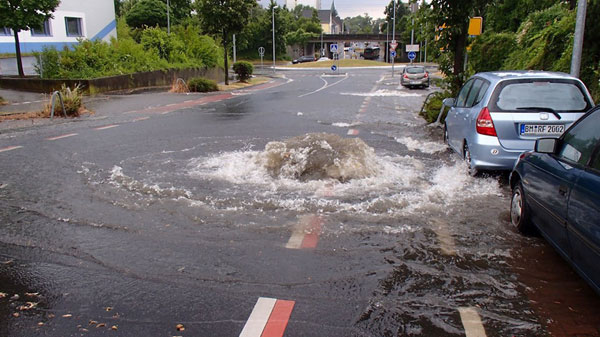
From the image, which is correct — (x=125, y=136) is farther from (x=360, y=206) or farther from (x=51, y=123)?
(x=360, y=206)

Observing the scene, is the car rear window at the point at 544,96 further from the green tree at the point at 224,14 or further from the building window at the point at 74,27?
the building window at the point at 74,27

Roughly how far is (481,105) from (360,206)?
276 centimetres

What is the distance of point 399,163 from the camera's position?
8992 millimetres

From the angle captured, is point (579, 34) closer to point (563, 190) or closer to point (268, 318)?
point (563, 190)

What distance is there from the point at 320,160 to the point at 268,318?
4.50m

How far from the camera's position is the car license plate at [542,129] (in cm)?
718

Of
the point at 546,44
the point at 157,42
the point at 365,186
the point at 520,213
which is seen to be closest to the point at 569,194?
the point at 520,213

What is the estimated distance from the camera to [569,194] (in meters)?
4.07

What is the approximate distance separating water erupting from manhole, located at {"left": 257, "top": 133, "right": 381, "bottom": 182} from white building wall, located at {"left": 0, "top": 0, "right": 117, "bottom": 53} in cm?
3898

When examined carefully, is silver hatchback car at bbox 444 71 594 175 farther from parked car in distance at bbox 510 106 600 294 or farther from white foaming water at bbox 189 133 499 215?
parked car in distance at bbox 510 106 600 294

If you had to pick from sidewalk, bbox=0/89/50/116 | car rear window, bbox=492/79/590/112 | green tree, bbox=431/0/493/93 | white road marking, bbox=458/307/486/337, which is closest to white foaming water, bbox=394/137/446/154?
car rear window, bbox=492/79/590/112

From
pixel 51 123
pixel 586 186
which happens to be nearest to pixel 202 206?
pixel 586 186

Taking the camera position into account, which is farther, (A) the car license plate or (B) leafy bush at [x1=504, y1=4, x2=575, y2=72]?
(B) leafy bush at [x1=504, y1=4, x2=575, y2=72]

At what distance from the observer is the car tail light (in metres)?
7.48
